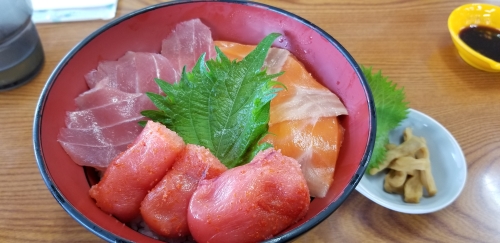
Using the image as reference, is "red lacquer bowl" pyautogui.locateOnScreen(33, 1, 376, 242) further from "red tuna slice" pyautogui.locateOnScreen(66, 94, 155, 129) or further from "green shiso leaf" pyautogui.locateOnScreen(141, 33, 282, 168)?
"green shiso leaf" pyautogui.locateOnScreen(141, 33, 282, 168)

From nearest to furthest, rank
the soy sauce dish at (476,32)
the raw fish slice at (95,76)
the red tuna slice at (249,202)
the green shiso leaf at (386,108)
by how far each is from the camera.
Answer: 1. the red tuna slice at (249,202)
2. the raw fish slice at (95,76)
3. the green shiso leaf at (386,108)
4. the soy sauce dish at (476,32)

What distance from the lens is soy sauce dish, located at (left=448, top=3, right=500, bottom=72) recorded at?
1.69 metres

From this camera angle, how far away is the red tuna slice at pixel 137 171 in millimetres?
943

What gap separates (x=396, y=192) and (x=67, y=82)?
3.63 feet

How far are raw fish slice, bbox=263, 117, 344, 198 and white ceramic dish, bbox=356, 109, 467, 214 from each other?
0.81 feet

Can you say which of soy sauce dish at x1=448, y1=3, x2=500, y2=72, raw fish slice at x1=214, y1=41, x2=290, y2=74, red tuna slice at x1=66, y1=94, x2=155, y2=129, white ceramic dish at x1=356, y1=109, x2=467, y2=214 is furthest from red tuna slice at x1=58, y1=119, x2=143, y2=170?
soy sauce dish at x1=448, y1=3, x2=500, y2=72

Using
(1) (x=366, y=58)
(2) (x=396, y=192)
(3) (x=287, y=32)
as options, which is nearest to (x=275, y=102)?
(3) (x=287, y=32)

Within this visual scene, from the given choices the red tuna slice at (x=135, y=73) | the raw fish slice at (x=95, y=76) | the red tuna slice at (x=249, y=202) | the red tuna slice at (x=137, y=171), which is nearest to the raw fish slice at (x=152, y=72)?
the red tuna slice at (x=135, y=73)

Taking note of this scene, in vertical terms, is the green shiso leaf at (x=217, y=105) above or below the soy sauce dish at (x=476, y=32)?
above

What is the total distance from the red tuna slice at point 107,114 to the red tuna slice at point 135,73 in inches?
3.6

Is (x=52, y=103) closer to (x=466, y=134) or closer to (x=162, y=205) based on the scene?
(x=162, y=205)

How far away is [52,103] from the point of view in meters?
1.10

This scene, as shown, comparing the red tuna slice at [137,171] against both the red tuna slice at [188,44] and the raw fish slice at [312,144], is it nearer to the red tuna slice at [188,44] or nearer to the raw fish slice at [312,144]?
the raw fish slice at [312,144]

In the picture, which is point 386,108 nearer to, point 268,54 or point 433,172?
point 433,172
